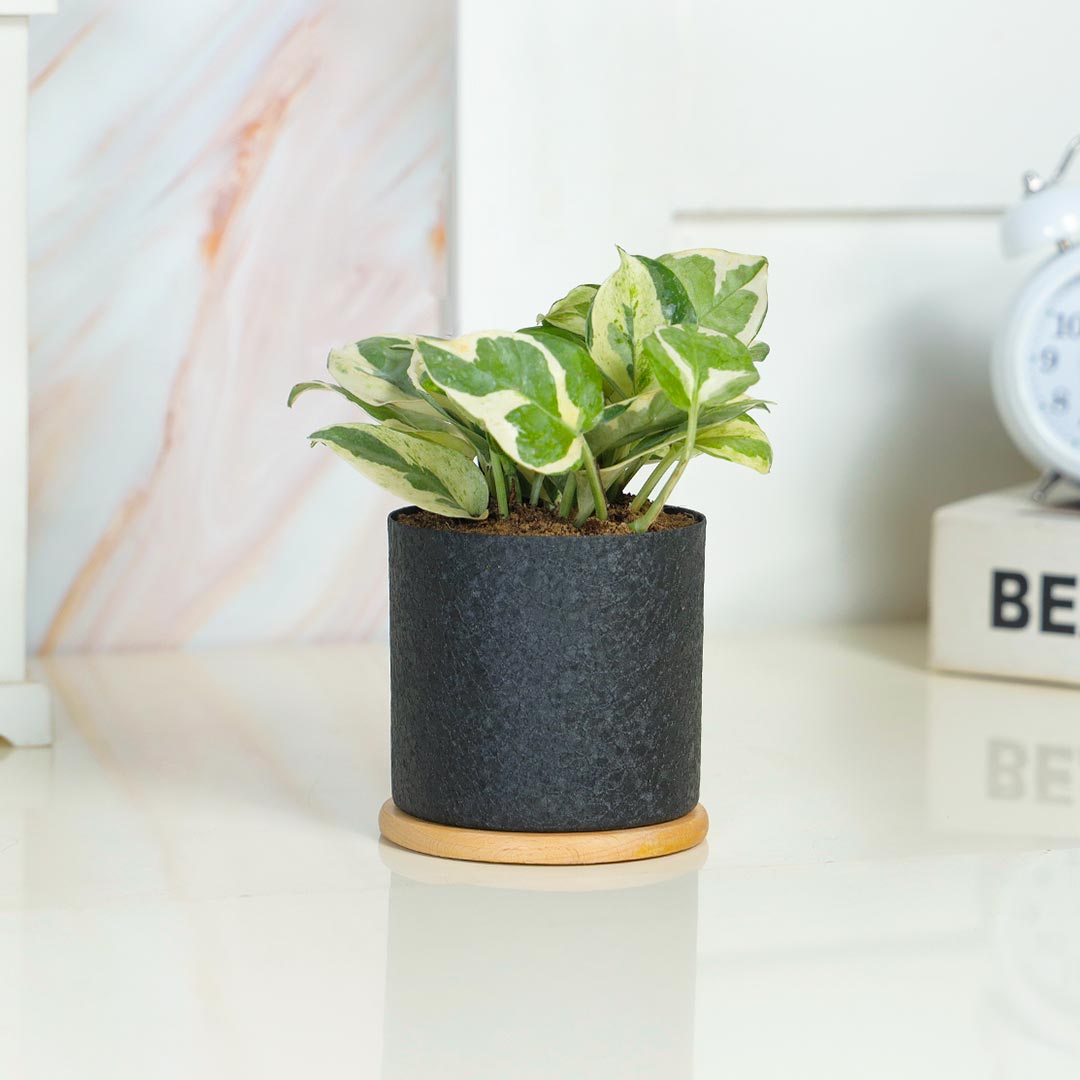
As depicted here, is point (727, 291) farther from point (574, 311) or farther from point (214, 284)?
point (214, 284)

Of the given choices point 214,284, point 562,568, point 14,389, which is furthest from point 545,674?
point 214,284

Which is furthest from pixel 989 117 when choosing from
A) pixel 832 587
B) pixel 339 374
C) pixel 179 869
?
pixel 179 869

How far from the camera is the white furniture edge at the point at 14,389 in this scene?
93 cm

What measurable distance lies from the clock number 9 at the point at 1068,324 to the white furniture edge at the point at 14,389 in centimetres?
67

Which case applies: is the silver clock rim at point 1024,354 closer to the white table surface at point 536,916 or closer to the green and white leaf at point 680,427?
the white table surface at point 536,916

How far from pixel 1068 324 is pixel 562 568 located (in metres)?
0.58

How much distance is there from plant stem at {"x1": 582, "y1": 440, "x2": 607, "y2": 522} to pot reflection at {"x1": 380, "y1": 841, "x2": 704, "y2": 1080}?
16 cm

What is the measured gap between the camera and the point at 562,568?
72cm

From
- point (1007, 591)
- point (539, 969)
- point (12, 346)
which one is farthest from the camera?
point (1007, 591)

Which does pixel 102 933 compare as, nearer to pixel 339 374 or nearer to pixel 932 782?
pixel 339 374

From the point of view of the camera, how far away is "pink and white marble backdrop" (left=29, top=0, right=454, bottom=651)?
1160mm

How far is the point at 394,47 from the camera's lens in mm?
1208

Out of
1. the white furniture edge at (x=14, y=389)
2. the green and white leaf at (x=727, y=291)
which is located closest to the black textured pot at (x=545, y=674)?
the green and white leaf at (x=727, y=291)

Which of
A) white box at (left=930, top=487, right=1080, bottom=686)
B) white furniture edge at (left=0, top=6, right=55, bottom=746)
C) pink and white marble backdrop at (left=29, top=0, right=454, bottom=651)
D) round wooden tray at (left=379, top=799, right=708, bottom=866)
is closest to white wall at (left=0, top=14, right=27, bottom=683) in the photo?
white furniture edge at (left=0, top=6, right=55, bottom=746)
